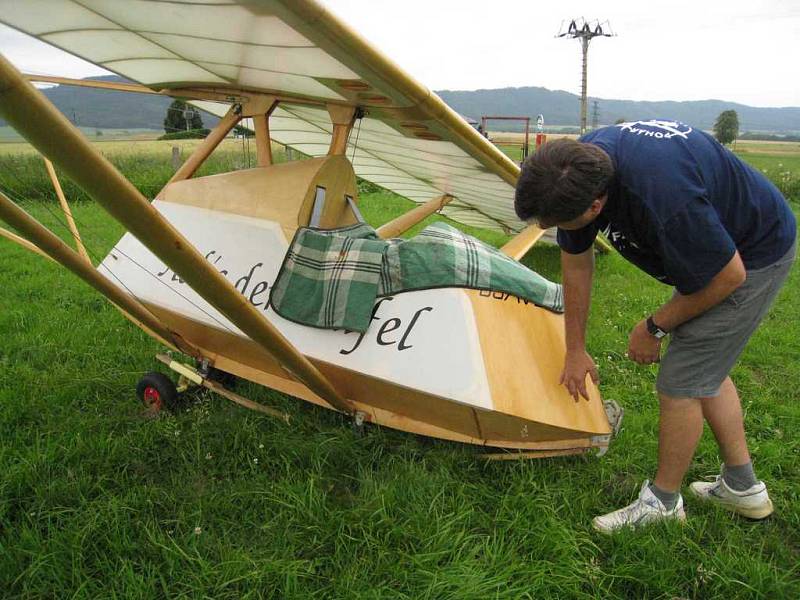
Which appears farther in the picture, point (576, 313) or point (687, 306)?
point (576, 313)

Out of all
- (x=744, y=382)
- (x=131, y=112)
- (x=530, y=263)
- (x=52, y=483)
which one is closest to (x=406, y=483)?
(x=52, y=483)

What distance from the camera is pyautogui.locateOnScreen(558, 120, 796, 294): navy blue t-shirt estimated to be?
6.02 ft

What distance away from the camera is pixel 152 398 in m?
3.65

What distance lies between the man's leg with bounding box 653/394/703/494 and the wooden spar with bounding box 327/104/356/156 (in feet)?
6.96

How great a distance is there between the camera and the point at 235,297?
85.3 inches

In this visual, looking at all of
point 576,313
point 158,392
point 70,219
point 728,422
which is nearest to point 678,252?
point 576,313

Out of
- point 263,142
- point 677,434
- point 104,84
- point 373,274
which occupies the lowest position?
point 677,434

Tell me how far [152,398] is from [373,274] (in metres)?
Answer: 1.78

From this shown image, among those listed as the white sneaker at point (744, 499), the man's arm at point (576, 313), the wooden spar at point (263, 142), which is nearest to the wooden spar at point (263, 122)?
the wooden spar at point (263, 142)

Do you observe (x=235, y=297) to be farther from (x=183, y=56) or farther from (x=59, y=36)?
(x=59, y=36)

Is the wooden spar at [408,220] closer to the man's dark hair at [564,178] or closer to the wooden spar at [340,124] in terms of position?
the wooden spar at [340,124]

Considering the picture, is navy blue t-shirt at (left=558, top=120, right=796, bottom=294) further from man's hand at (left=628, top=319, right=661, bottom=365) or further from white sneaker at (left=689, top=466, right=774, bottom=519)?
white sneaker at (left=689, top=466, right=774, bottom=519)

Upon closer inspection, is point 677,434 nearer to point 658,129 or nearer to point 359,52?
point 658,129

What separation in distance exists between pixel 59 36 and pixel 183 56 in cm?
64
